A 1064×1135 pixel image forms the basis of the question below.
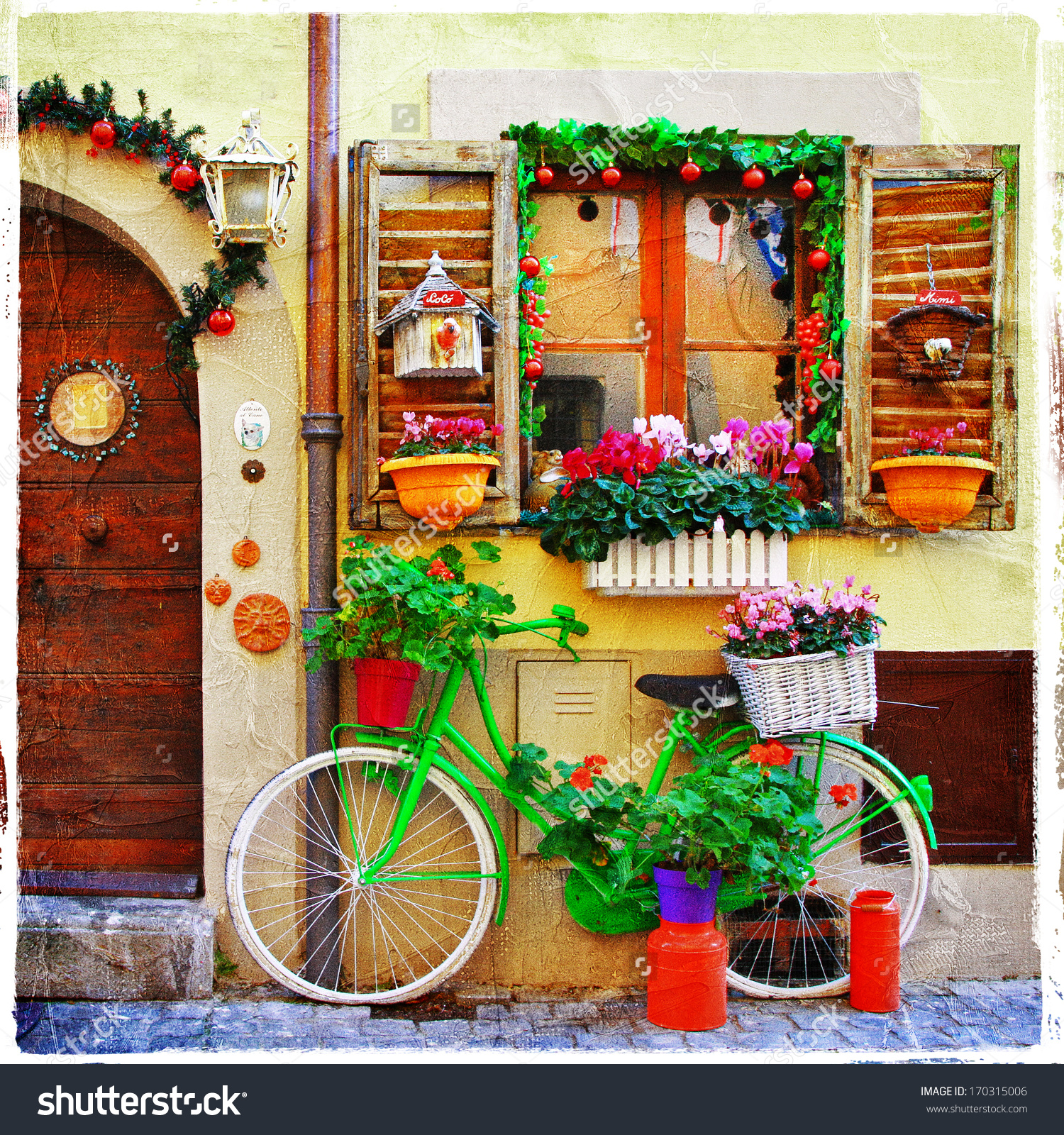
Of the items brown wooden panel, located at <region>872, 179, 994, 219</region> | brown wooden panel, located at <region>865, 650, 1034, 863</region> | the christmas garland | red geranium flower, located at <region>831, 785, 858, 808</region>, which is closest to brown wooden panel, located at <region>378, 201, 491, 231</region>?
the christmas garland

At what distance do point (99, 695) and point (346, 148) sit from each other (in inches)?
95.6

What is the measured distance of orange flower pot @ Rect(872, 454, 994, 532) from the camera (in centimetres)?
408

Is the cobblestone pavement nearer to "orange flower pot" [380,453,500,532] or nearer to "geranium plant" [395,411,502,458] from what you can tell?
"orange flower pot" [380,453,500,532]

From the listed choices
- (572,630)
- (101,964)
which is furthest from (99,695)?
(572,630)

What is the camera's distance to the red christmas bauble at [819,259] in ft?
14.0

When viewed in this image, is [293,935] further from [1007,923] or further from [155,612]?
[1007,923]

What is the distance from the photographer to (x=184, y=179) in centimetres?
411

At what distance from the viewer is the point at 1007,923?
169 inches

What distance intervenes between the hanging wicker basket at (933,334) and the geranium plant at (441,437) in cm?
168

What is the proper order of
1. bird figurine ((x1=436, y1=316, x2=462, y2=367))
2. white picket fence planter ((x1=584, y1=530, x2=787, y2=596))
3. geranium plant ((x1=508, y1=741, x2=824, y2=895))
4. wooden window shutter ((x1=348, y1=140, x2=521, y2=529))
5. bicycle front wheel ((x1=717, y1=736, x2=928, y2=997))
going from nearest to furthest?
geranium plant ((x1=508, y1=741, x2=824, y2=895)) < bird figurine ((x1=436, y1=316, x2=462, y2=367)) < white picket fence planter ((x1=584, y1=530, x2=787, y2=596)) < wooden window shutter ((x1=348, y1=140, x2=521, y2=529)) < bicycle front wheel ((x1=717, y1=736, x2=928, y2=997))

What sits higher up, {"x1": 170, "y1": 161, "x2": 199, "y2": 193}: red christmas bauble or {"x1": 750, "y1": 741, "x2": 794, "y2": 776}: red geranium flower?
{"x1": 170, "y1": 161, "x2": 199, "y2": 193}: red christmas bauble

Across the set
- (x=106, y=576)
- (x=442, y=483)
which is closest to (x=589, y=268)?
(x=442, y=483)

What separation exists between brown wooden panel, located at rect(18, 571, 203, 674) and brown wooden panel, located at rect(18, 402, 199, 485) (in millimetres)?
414

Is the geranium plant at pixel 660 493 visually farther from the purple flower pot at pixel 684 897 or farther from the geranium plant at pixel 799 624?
the purple flower pot at pixel 684 897
